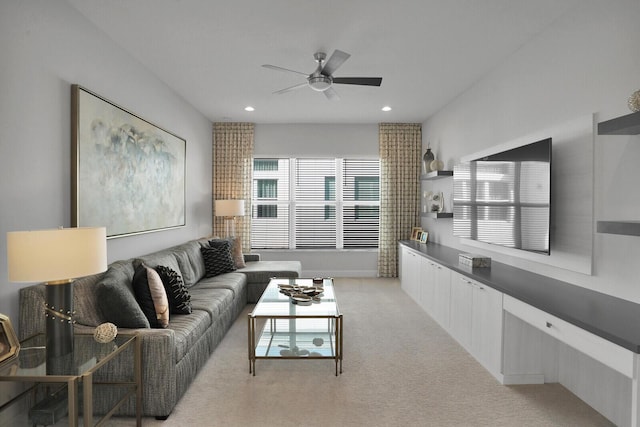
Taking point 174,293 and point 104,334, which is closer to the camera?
point 104,334

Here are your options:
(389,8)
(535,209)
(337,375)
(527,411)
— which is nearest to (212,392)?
(337,375)

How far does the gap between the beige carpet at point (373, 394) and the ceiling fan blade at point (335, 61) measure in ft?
8.12

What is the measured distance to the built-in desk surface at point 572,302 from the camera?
176 cm

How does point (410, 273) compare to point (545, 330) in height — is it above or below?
below

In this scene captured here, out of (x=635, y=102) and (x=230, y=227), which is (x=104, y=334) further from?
(x=230, y=227)

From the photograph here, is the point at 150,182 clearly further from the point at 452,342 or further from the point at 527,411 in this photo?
the point at 527,411

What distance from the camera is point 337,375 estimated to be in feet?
9.59

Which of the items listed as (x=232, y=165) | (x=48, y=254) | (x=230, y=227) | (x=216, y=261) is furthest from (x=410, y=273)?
(x=48, y=254)

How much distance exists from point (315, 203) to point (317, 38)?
12.5ft

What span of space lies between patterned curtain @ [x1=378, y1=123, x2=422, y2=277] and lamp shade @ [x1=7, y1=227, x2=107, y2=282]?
5.15 m

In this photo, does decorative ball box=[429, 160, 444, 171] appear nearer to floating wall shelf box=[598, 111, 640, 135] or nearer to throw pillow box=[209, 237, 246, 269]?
throw pillow box=[209, 237, 246, 269]

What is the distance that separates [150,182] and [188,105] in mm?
1701

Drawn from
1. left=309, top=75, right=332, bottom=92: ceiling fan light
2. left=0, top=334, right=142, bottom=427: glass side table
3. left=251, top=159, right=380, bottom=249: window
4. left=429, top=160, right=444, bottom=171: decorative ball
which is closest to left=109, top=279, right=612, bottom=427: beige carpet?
left=0, top=334, right=142, bottom=427: glass side table

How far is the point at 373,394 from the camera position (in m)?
2.65
